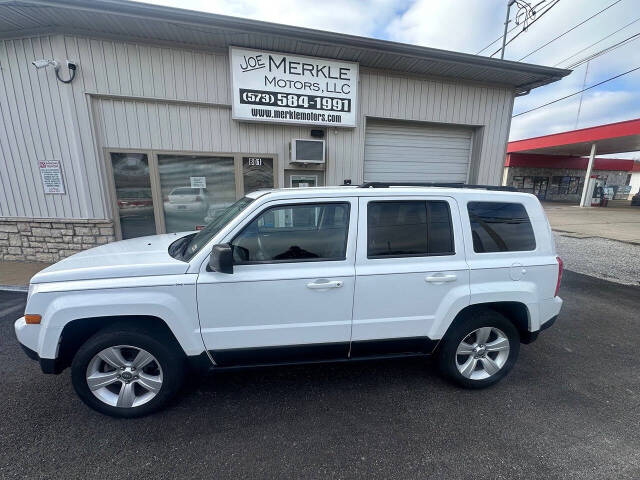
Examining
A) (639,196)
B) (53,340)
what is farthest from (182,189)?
(639,196)

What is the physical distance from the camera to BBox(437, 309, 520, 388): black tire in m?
2.58

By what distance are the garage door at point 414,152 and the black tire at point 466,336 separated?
216 inches

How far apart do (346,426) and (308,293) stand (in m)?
1.10

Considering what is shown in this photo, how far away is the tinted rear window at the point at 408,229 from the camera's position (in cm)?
240

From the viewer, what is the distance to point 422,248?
2465mm

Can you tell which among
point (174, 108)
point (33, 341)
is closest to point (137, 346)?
point (33, 341)

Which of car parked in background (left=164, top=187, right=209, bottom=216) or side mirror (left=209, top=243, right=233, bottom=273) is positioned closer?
side mirror (left=209, top=243, right=233, bottom=273)

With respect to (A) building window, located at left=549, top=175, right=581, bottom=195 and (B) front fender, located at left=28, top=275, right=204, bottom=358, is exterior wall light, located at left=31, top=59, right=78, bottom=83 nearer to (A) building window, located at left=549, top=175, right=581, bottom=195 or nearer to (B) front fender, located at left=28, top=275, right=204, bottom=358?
(B) front fender, located at left=28, top=275, right=204, bottom=358

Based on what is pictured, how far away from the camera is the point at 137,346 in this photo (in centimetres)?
219

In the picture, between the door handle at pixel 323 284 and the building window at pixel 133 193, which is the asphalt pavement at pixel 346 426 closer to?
the door handle at pixel 323 284

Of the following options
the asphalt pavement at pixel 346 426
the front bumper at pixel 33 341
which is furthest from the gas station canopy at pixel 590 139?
the front bumper at pixel 33 341

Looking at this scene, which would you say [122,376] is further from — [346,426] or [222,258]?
[346,426]

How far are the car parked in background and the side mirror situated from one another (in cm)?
498

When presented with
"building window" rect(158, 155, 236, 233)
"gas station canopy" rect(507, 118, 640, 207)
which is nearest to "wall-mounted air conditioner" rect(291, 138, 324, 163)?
"building window" rect(158, 155, 236, 233)
